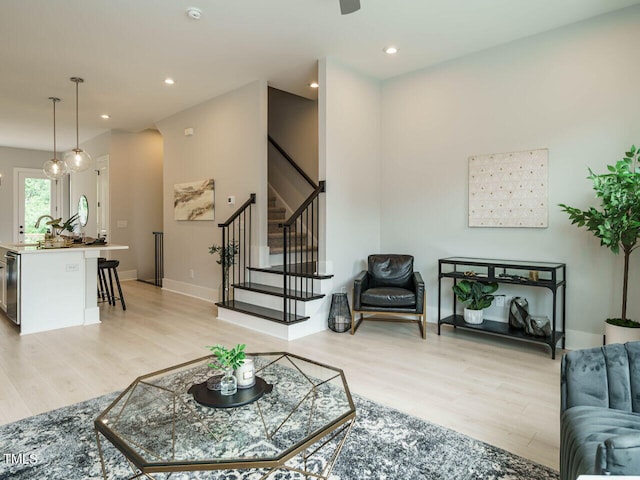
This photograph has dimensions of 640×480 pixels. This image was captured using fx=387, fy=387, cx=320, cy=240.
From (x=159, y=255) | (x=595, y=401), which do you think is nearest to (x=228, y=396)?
(x=595, y=401)

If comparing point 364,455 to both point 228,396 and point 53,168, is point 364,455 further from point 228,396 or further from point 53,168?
point 53,168

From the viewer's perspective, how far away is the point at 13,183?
956 cm

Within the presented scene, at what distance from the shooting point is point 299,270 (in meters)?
4.95

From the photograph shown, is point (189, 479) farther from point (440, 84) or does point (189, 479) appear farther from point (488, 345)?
point (440, 84)

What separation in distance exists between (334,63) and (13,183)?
30.3 feet

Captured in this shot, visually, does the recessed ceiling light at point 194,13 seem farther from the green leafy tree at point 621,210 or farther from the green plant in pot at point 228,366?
the green leafy tree at point 621,210

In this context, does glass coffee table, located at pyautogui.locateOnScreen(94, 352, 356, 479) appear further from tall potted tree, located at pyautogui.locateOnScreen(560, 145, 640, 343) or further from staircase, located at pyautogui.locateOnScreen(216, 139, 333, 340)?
tall potted tree, located at pyautogui.locateOnScreen(560, 145, 640, 343)

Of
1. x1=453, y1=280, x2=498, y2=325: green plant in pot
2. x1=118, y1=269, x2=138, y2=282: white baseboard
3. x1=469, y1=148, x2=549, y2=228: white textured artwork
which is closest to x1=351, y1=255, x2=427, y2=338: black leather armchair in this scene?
x1=453, y1=280, x2=498, y2=325: green plant in pot

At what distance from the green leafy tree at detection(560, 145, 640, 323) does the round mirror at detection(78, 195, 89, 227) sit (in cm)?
944

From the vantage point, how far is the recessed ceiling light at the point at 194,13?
11.2 ft

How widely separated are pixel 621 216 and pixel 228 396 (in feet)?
10.6

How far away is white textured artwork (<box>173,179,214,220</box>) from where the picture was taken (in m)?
6.01

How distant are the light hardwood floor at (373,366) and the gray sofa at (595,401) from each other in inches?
21.3

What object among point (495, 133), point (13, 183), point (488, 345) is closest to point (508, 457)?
point (488, 345)
